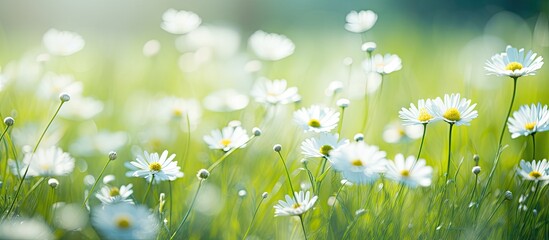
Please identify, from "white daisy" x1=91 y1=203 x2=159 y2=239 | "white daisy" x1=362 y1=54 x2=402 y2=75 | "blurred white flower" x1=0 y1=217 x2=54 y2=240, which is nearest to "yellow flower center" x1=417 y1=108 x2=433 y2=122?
"white daisy" x1=362 y1=54 x2=402 y2=75

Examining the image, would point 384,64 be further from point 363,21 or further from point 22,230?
point 22,230

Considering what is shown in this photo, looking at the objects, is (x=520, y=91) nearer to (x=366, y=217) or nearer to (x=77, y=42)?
(x=366, y=217)

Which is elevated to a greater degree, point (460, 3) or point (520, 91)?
point (520, 91)

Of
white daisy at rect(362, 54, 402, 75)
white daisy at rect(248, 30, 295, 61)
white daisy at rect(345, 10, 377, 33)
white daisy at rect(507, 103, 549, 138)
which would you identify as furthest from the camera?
white daisy at rect(248, 30, 295, 61)

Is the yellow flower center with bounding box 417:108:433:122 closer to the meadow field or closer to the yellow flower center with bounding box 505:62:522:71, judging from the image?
the meadow field

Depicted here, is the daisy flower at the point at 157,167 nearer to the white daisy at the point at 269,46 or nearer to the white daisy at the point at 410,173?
the white daisy at the point at 410,173

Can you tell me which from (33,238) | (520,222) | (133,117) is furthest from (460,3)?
(33,238)

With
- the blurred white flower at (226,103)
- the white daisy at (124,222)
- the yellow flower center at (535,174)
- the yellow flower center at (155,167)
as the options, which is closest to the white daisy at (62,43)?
the blurred white flower at (226,103)

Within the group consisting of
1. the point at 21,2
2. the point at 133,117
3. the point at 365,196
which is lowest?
the point at 21,2
